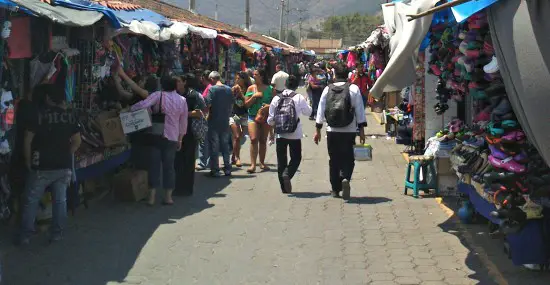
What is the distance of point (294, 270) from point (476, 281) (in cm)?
160

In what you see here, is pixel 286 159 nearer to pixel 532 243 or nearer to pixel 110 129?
pixel 110 129

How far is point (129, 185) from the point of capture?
9469 millimetres

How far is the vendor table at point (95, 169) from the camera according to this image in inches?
332

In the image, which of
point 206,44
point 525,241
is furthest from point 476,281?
point 206,44

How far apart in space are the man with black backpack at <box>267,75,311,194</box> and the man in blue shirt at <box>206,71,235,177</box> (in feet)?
4.25

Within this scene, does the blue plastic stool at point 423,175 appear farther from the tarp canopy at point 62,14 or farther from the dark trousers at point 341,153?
the tarp canopy at point 62,14

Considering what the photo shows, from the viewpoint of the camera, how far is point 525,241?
6.12 m

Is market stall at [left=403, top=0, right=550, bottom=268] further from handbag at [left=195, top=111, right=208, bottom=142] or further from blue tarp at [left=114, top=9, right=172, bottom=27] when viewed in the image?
blue tarp at [left=114, top=9, right=172, bottom=27]


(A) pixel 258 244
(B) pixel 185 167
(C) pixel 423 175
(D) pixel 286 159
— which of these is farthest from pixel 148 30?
(C) pixel 423 175

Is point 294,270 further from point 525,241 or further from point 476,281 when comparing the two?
point 525,241

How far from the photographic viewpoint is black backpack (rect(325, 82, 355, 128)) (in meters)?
9.70

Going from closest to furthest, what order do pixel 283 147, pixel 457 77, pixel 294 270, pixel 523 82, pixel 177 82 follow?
pixel 523 82 < pixel 294 270 < pixel 457 77 < pixel 177 82 < pixel 283 147

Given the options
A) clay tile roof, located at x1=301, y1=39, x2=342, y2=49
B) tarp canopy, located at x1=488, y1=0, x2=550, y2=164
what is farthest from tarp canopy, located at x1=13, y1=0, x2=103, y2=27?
clay tile roof, located at x1=301, y1=39, x2=342, y2=49

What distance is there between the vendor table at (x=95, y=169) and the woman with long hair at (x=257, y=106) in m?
2.56
